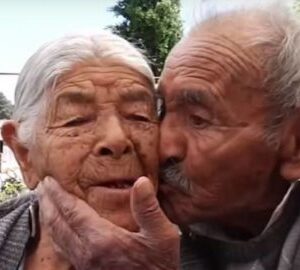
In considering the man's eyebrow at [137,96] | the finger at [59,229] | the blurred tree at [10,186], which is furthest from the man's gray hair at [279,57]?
the blurred tree at [10,186]

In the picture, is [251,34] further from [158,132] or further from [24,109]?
[24,109]

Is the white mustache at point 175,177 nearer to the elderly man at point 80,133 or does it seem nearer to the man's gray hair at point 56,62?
the elderly man at point 80,133

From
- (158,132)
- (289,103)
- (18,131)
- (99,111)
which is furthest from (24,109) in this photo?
(289,103)

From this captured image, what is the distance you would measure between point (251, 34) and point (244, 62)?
0.07 m

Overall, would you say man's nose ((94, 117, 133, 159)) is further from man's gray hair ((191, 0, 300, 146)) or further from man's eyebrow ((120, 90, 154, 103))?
man's gray hair ((191, 0, 300, 146))

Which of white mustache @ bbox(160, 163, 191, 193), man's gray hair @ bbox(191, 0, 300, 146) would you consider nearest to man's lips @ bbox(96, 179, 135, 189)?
white mustache @ bbox(160, 163, 191, 193)

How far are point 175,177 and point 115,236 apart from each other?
0.92 ft

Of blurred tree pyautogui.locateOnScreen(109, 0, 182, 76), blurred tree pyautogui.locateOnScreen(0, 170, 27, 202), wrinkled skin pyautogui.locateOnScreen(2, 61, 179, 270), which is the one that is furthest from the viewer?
blurred tree pyautogui.locateOnScreen(109, 0, 182, 76)

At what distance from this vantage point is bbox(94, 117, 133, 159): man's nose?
1.64m

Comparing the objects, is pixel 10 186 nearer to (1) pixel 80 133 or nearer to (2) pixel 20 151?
(2) pixel 20 151

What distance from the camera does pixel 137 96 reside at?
5.69 ft

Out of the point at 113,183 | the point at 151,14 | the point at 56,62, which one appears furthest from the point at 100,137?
the point at 151,14

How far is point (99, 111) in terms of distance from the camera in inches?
65.9

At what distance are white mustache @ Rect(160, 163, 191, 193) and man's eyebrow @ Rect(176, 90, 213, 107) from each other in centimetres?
15
